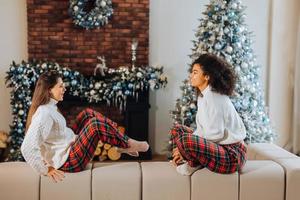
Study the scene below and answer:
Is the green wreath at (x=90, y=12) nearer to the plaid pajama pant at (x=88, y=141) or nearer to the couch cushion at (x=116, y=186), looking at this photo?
the plaid pajama pant at (x=88, y=141)

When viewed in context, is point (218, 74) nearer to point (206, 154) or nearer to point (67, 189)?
point (206, 154)

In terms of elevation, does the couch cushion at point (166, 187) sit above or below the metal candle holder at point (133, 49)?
below

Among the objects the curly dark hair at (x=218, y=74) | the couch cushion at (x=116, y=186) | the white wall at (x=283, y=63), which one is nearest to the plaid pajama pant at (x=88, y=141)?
the couch cushion at (x=116, y=186)

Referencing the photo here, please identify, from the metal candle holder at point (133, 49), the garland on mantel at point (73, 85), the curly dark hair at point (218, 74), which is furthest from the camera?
the metal candle holder at point (133, 49)

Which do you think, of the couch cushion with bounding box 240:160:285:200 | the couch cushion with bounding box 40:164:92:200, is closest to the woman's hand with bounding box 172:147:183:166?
the couch cushion with bounding box 240:160:285:200

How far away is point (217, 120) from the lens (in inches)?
103

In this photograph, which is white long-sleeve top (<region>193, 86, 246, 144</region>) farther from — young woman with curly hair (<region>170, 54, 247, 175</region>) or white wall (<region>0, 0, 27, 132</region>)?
white wall (<region>0, 0, 27, 132</region>)

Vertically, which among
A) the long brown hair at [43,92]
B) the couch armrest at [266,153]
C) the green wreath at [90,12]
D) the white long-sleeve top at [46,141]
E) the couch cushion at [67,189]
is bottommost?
the couch cushion at [67,189]

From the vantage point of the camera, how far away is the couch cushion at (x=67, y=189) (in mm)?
2555

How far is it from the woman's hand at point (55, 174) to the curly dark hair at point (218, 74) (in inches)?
45.9

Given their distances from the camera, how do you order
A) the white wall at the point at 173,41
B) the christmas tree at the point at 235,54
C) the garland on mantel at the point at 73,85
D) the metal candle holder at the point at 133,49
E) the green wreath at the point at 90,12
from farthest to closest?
the white wall at the point at 173,41
the metal candle holder at the point at 133,49
the green wreath at the point at 90,12
the garland on mantel at the point at 73,85
the christmas tree at the point at 235,54

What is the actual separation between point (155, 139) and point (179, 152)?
2.95m

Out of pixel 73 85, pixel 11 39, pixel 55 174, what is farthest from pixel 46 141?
pixel 11 39

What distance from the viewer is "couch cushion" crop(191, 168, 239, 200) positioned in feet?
8.52
